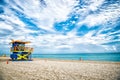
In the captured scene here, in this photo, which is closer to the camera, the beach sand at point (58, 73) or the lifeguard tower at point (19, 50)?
the beach sand at point (58, 73)

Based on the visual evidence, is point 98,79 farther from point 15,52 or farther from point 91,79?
point 15,52

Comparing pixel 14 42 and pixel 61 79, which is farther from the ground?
pixel 14 42

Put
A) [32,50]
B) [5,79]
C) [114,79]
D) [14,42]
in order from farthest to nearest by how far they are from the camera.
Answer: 1. [32,50]
2. [14,42]
3. [114,79]
4. [5,79]

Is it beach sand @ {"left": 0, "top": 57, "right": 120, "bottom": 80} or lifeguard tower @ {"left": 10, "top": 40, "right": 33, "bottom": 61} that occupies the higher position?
lifeguard tower @ {"left": 10, "top": 40, "right": 33, "bottom": 61}

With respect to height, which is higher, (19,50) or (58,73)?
(19,50)

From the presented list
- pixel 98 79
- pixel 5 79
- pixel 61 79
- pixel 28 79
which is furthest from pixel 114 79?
pixel 5 79

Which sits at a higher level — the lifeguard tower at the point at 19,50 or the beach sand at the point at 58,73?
the lifeguard tower at the point at 19,50

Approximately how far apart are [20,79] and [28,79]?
0.40m

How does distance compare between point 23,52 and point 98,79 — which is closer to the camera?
point 98,79

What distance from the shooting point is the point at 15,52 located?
71.5ft

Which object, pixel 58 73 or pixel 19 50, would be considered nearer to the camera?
pixel 58 73

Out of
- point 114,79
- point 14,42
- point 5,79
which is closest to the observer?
point 5,79

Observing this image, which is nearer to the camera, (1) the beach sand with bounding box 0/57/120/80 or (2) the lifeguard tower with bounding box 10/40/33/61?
(1) the beach sand with bounding box 0/57/120/80

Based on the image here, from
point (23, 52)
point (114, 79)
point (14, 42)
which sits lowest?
point (114, 79)
